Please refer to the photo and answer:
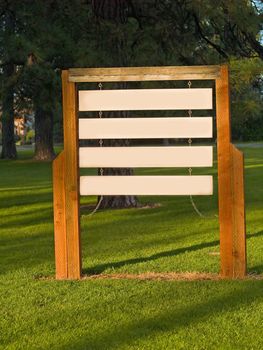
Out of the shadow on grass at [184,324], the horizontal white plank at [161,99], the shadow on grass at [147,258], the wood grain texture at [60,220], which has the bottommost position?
the shadow on grass at [147,258]

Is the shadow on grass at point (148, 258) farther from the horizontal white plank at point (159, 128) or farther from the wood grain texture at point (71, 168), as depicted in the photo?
the horizontal white plank at point (159, 128)

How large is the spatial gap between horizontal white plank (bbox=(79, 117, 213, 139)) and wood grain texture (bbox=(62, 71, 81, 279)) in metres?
0.32

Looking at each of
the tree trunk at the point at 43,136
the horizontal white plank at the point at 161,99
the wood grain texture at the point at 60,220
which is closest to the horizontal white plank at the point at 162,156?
the horizontal white plank at the point at 161,99

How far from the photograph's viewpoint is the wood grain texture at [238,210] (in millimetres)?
6965

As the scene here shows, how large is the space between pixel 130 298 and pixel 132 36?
9.17 m

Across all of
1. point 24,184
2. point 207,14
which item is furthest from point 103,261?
point 24,184

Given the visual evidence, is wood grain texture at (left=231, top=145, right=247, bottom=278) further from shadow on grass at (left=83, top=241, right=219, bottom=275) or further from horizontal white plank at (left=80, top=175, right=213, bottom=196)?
shadow on grass at (left=83, top=241, right=219, bottom=275)

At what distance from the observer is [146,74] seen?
23.3 feet

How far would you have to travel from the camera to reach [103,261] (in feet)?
26.7

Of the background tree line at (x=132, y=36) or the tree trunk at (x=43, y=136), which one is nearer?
the background tree line at (x=132, y=36)

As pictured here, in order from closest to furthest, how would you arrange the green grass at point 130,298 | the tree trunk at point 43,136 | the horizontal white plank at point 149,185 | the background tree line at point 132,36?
the green grass at point 130,298, the horizontal white plank at point 149,185, the background tree line at point 132,36, the tree trunk at point 43,136

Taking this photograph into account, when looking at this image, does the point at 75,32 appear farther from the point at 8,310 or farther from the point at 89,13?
the point at 8,310

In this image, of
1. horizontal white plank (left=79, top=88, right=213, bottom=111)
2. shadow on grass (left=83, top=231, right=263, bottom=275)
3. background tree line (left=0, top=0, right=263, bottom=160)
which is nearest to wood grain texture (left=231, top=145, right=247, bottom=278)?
horizontal white plank (left=79, top=88, right=213, bottom=111)

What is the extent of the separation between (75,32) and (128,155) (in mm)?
10046
